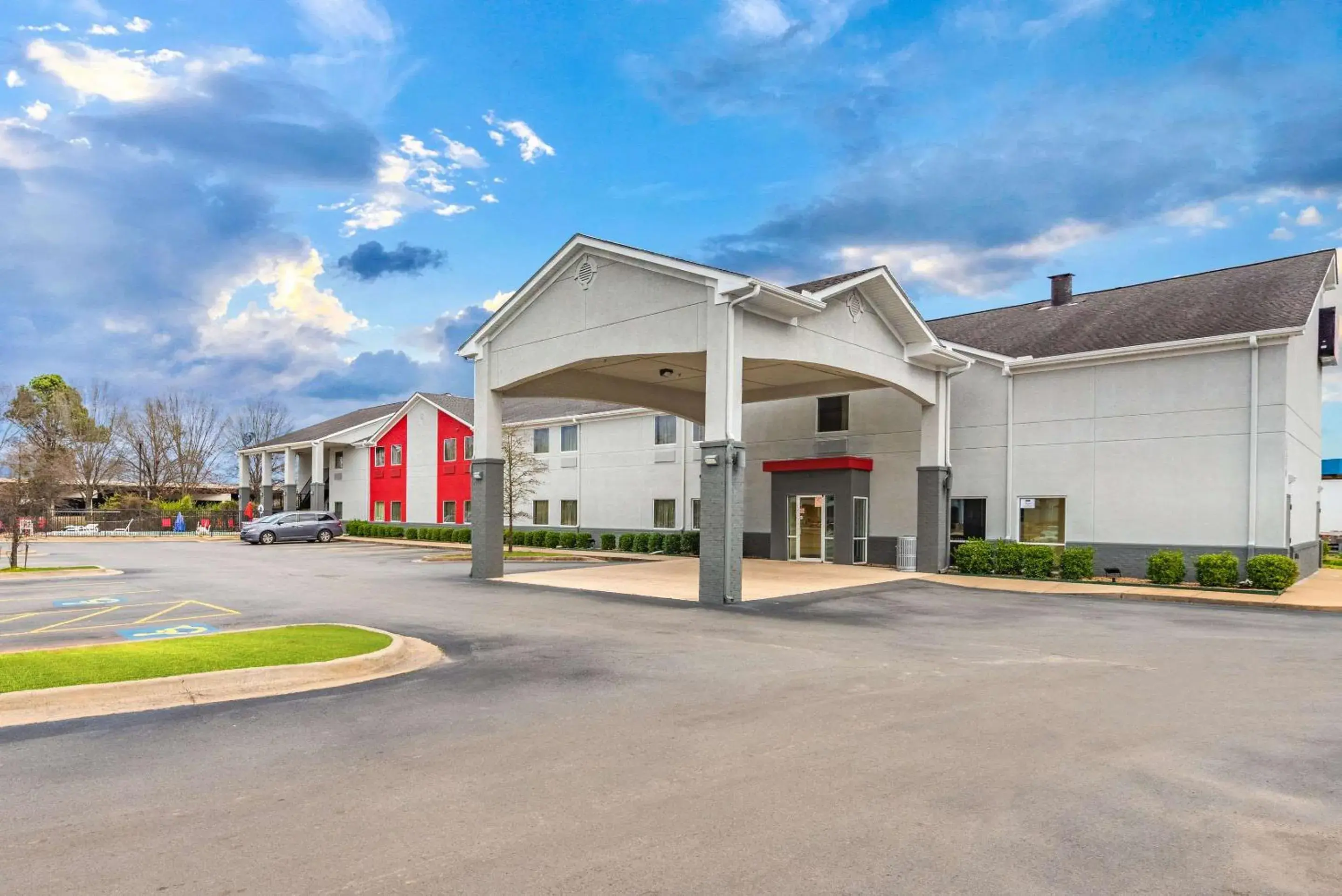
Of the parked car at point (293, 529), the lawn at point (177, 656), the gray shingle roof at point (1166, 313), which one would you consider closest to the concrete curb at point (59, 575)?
the lawn at point (177, 656)

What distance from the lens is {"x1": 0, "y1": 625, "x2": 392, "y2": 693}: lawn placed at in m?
7.80

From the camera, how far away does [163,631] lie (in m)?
11.6

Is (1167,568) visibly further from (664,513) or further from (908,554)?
(664,513)

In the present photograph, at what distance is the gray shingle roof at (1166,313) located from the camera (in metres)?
20.4

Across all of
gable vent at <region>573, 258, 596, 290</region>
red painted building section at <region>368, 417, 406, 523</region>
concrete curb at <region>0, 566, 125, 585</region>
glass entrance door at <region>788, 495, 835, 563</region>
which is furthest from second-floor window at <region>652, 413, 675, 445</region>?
red painted building section at <region>368, 417, 406, 523</region>

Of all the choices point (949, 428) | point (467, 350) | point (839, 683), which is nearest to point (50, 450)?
point (467, 350)

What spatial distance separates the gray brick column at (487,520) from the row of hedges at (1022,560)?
488 inches

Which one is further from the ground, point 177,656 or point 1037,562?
point 177,656

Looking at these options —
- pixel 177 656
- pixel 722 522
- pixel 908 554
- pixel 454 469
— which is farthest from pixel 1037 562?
pixel 454 469

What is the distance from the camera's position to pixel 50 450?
56.9 meters

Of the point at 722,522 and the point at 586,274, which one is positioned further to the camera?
the point at 586,274

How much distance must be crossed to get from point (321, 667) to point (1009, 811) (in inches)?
268

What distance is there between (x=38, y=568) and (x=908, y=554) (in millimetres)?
24130

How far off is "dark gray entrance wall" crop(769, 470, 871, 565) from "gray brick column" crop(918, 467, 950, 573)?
8.96ft
